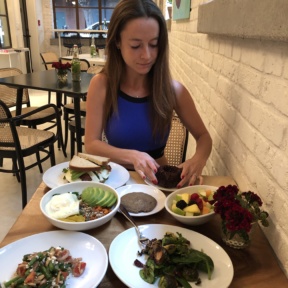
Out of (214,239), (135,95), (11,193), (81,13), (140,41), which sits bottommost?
(11,193)

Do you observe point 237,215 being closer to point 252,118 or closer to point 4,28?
point 252,118

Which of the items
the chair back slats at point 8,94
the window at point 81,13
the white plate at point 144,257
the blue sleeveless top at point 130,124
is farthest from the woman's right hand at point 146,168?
the window at point 81,13

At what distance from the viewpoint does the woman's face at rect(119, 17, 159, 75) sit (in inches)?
47.0

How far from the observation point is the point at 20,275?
2.04ft

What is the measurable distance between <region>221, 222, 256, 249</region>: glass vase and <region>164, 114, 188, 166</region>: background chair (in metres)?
1.05

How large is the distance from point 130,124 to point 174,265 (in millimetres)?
863

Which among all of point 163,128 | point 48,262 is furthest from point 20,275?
point 163,128

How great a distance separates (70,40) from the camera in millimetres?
8547

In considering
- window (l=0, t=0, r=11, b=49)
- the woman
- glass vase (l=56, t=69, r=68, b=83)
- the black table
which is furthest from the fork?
window (l=0, t=0, r=11, b=49)

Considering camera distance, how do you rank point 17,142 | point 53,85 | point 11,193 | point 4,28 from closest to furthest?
point 17,142 < point 11,193 < point 53,85 < point 4,28

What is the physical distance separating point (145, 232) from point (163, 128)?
77cm

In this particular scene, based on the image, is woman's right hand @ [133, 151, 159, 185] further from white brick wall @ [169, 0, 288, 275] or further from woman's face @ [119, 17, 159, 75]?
woman's face @ [119, 17, 159, 75]

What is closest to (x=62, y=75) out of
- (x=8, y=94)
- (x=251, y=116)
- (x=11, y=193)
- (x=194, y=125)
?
(x=8, y=94)

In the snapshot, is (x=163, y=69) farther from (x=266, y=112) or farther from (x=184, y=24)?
(x=184, y=24)
